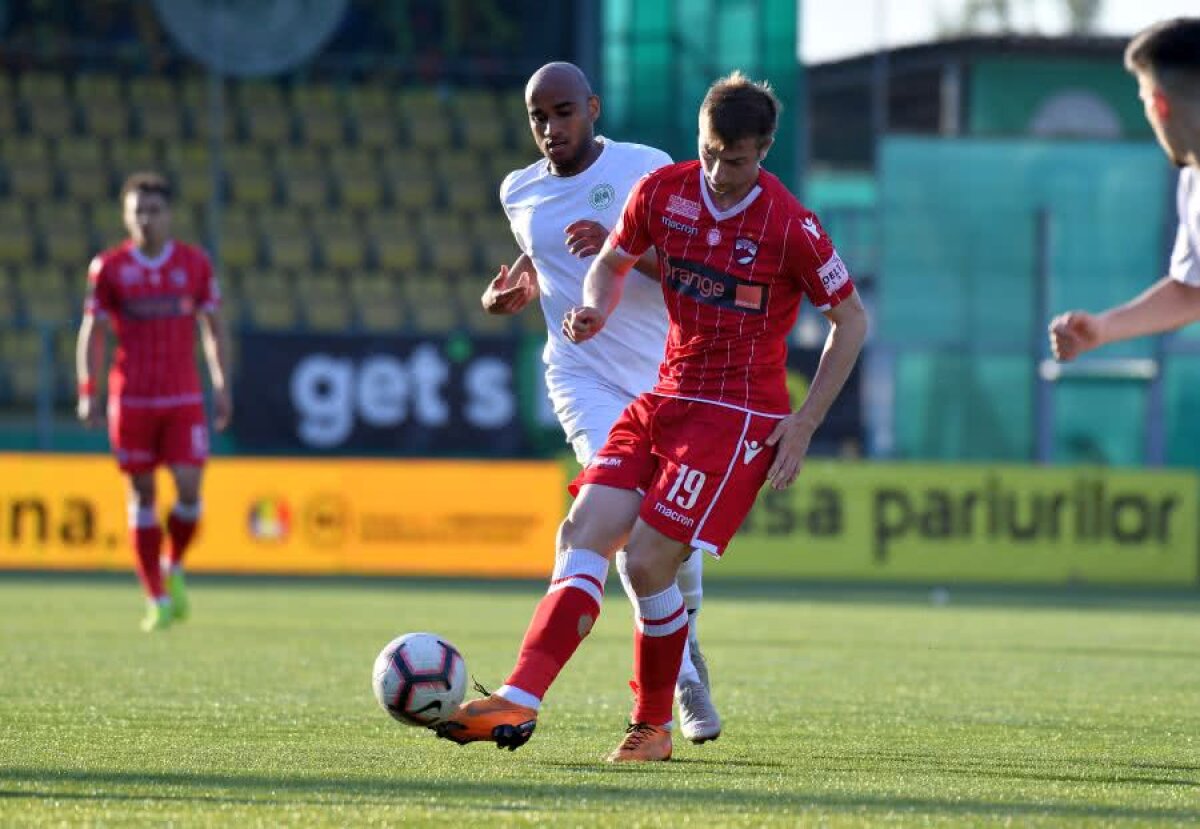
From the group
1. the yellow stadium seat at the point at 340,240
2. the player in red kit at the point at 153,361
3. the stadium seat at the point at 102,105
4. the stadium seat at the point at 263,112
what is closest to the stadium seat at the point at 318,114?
the stadium seat at the point at 263,112

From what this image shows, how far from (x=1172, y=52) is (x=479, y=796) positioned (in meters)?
2.44

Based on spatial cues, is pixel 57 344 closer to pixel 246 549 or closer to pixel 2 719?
pixel 246 549

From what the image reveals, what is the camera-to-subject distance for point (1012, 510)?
18641mm

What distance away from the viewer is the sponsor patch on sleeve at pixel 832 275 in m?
6.07

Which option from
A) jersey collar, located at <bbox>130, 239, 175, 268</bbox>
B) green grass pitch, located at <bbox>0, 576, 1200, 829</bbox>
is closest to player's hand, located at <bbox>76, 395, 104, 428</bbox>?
jersey collar, located at <bbox>130, 239, 175, 268</bbox>

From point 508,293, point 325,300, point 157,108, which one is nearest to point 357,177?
point 325,300

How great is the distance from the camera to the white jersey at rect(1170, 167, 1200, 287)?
533cm

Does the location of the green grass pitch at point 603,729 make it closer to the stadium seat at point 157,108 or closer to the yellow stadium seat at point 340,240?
Result: the yellow stadium seat at point 340,240

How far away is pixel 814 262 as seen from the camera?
6.06 metres

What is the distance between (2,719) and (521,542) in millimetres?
11326

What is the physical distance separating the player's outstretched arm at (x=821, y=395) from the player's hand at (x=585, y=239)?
1.02 m

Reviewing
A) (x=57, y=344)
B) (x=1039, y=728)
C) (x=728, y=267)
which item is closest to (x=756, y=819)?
(x=728, y=267)

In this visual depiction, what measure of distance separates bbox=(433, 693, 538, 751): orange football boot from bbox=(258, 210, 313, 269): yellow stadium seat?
17.3m

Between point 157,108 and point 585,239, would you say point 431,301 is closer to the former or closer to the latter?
point 157,108
